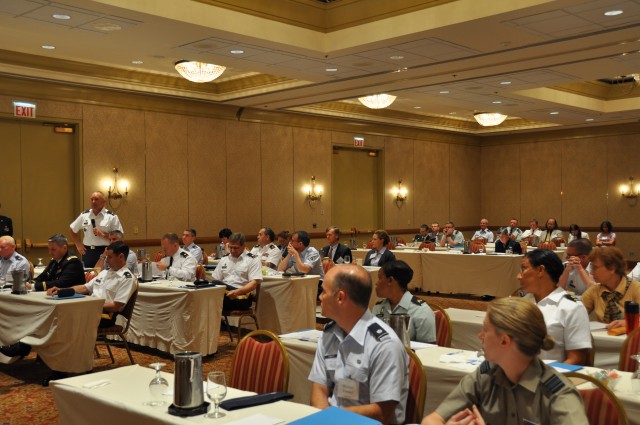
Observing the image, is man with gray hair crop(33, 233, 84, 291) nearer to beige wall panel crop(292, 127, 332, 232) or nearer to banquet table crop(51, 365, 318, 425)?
banquet table crop(51, 365, 318, 425)

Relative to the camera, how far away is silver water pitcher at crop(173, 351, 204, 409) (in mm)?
2984

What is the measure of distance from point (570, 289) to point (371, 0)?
4.47 metres

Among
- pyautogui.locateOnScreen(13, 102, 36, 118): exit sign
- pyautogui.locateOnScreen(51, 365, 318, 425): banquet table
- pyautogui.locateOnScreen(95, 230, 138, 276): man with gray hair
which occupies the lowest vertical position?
pyautogui.locateOnScreen(51, 365, 318, 425): banquet table

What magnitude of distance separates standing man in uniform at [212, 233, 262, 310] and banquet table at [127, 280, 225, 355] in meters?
0.72

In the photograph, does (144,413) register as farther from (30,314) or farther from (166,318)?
(166,318)

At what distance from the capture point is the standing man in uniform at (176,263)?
359 inches

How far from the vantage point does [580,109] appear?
16047mm

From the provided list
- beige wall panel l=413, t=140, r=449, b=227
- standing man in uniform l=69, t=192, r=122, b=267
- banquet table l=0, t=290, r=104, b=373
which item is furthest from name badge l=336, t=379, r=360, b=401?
beige wall panel l=413, t=140, r=449, b=227

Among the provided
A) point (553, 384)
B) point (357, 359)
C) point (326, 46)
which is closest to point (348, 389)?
point (357, 359)

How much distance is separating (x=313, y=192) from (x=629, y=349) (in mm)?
12947

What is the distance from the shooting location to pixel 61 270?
765 centimetres

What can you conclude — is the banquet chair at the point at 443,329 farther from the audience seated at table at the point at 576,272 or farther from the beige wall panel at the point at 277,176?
the beige wall panel at the point at 277,176

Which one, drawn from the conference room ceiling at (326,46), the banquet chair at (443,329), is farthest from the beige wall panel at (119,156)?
the banquet chair at (443,329)

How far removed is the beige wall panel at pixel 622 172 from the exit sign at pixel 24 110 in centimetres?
1488
